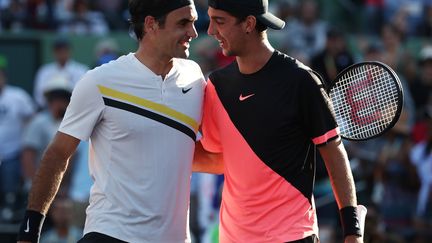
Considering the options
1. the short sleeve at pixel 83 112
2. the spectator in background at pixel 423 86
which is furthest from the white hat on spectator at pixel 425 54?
the short sleeve at pixel 83 112

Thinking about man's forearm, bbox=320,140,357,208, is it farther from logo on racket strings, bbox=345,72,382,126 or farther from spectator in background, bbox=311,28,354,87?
spectator in background, bbox=311,28,354,87

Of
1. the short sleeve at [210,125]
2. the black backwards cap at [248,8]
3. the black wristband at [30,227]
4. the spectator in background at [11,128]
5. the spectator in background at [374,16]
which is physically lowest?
the spectator in background at [11,128]

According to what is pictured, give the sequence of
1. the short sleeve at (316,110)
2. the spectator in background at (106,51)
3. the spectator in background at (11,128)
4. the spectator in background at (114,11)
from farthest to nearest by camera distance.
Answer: the spectator in background at (114,11) → the spectator in background at (106,51) → the spectator in background at (11,128) → the short sleeve at (316,110)

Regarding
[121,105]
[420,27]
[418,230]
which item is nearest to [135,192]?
[121,105]

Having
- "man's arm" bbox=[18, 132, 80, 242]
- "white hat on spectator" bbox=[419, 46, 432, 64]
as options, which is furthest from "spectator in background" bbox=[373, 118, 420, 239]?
"man's arm" bbox=[18, 132, 80, 242]

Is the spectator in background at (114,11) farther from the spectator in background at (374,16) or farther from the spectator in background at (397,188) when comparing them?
the spectator in background at (397,188)

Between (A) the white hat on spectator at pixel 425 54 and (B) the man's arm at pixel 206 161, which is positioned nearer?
(B) the man's arm at pixel 206 161

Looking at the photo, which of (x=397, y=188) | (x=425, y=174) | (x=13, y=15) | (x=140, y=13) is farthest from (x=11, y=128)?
(x=140, y=13)

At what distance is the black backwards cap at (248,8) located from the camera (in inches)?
215

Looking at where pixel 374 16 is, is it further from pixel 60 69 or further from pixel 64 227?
pixel 64 227

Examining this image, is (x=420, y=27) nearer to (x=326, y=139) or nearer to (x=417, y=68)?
(x=417, y=68)

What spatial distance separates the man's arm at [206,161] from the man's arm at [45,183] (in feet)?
2.74

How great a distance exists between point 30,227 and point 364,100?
2012mm

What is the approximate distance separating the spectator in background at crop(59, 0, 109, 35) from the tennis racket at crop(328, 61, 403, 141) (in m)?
8.60
